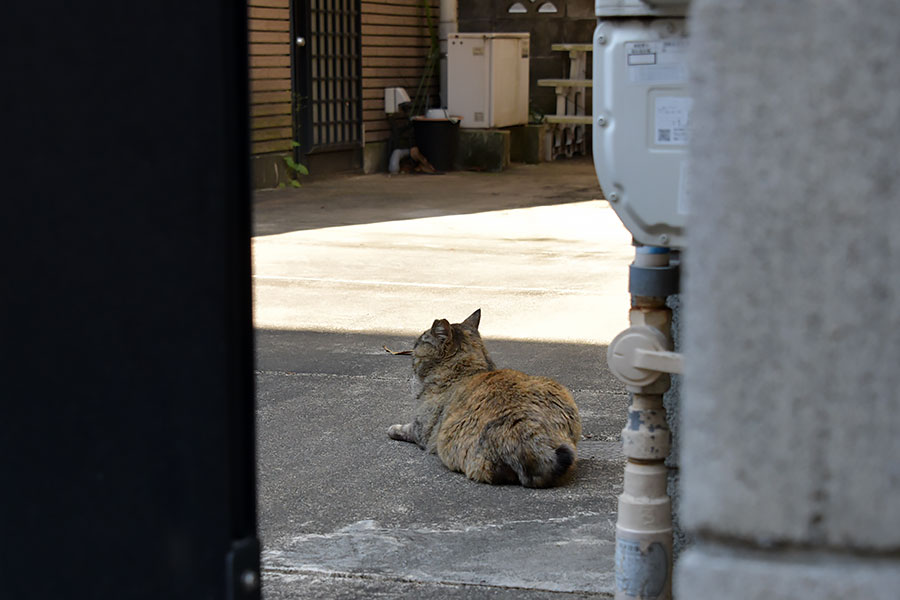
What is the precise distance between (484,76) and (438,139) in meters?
1.21

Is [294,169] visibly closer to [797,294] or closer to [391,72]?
[391,72]

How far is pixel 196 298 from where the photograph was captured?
1759mm

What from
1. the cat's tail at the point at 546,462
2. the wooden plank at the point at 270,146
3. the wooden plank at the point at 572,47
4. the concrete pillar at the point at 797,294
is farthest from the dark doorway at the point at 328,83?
the concrete pillar at the point at 797,294

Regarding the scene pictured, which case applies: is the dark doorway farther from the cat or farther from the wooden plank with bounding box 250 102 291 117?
the cat

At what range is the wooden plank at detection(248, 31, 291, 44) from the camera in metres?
15.2

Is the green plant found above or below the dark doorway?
below

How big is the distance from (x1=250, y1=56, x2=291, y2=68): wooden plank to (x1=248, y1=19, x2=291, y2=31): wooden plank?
0.38m

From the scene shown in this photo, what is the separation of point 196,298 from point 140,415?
22 centimetres

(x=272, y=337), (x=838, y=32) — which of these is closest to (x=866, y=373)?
(x=838, y=32)

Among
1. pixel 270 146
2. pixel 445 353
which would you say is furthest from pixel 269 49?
pixel 445 353

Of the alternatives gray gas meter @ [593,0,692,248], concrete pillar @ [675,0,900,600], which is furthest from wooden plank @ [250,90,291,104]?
concrete pillar @ [675,0,900,600]

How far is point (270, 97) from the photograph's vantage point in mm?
15672

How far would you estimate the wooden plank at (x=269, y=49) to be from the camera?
15242 mm

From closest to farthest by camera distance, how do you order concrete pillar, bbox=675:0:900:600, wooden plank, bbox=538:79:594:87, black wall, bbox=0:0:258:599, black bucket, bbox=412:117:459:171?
concrete pillar, bbox=675:0:900:600
black wall, bbox=0:0:258:599
black bucket, bbox=412:117:459:171
wooden plank, bbox=538:79:594:87
